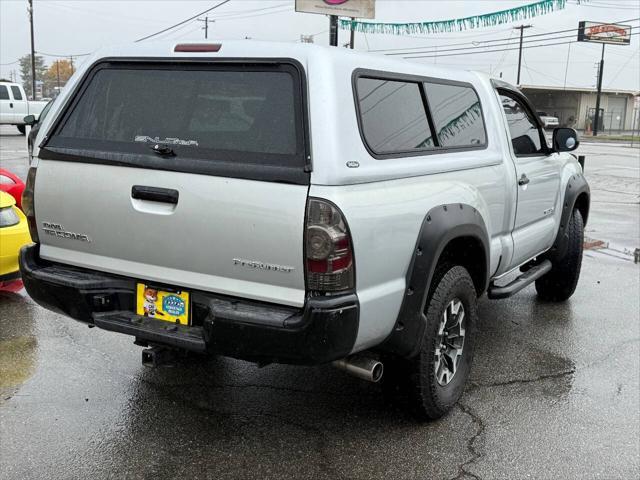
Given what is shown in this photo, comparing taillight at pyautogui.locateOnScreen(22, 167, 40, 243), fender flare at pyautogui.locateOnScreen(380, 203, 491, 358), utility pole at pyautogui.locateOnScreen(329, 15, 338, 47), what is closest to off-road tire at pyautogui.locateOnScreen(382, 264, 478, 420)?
fender flare at pyautogui.locateOnScreen(380, 203, 491, 358)

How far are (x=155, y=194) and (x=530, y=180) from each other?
9.62 feet

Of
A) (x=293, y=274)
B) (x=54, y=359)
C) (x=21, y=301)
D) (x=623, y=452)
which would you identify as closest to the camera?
(x=293, y=274)

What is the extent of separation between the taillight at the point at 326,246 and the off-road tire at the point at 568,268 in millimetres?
3613

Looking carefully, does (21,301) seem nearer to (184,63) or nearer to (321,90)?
(184,63)

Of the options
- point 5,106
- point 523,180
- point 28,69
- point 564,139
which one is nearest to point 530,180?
point 523,180

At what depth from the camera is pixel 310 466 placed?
10.7 feet

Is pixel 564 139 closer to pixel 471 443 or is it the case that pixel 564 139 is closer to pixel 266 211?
pixel 471 443

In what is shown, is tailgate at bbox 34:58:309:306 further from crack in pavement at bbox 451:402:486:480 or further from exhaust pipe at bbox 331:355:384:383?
crack in pavement at bbox 451:402:486:480

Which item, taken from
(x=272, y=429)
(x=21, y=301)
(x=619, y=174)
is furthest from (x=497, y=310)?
(x=619, y=174)

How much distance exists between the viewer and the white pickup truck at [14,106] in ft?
94.4

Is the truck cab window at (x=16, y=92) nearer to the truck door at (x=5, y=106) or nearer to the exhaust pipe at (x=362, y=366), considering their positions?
the truck door at (x=5, y=106)

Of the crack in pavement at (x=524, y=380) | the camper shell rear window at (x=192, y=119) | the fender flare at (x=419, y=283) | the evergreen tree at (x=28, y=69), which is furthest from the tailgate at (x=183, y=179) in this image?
the evergreen tree at (x=28, y=69)

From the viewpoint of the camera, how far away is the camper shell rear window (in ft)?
9.77

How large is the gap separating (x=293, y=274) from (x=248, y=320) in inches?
11.4
